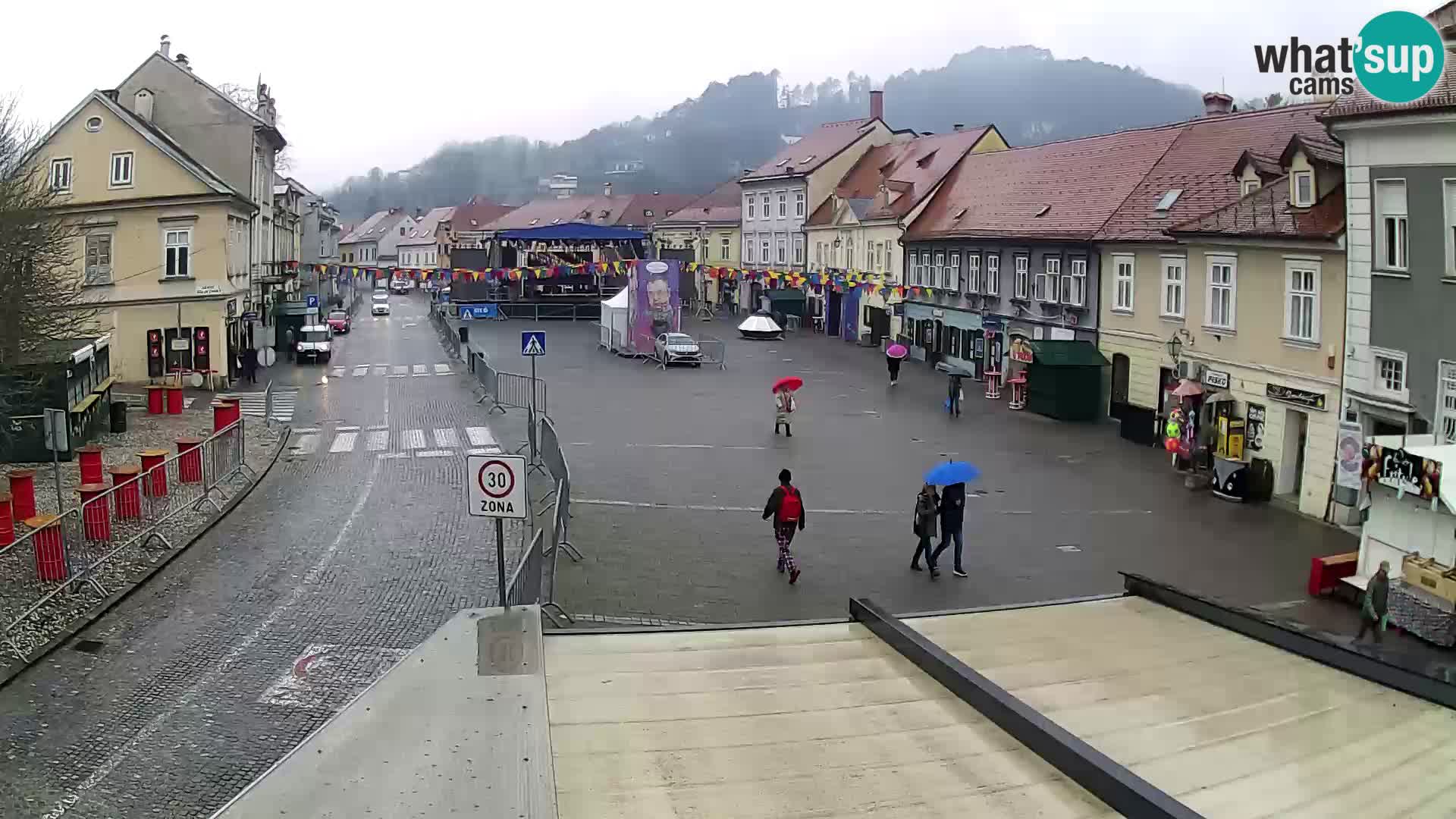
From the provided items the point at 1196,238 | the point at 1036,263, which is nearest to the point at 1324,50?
the point at 1196,238

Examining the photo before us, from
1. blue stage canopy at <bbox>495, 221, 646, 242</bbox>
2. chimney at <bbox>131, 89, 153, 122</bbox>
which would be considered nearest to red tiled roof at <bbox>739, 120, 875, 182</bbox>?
blue stage canopy at <bbox>495, 221, 646, 242</bbox>

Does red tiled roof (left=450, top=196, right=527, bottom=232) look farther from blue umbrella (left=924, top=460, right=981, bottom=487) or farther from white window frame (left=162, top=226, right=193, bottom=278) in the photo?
blue umbrella (left=924, top=460, right=981, bottom=487)

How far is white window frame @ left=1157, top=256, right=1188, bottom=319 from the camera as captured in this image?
1192 inches

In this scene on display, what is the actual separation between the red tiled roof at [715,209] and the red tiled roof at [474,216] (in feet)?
149

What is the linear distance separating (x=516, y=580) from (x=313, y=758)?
547cm

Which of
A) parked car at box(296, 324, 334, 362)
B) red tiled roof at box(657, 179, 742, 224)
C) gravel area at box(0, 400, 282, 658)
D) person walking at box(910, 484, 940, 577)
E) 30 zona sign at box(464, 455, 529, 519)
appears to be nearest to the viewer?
30 zona sign at box(464, 455, 529, 519)

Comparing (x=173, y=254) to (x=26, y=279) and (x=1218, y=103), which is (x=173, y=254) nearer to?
(x=26, y=279)

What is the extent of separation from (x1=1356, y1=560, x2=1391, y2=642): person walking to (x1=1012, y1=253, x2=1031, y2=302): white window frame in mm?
25829

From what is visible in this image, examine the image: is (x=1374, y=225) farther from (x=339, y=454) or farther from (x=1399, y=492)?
(x=339, y=454)

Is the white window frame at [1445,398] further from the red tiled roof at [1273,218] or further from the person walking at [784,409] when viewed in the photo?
the person walking at [784,409]

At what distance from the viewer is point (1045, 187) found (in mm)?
43625

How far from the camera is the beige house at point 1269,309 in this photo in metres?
23.5

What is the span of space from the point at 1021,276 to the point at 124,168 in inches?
1164

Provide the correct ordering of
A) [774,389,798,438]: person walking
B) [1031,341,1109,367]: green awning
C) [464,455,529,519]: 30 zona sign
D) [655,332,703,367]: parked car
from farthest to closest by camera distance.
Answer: [655,332,703,367]: parked car < [1031,341,1109,367]: green awning < [774,389,798,438]: person walking < [464,455,529,519]: 30 zona sign
